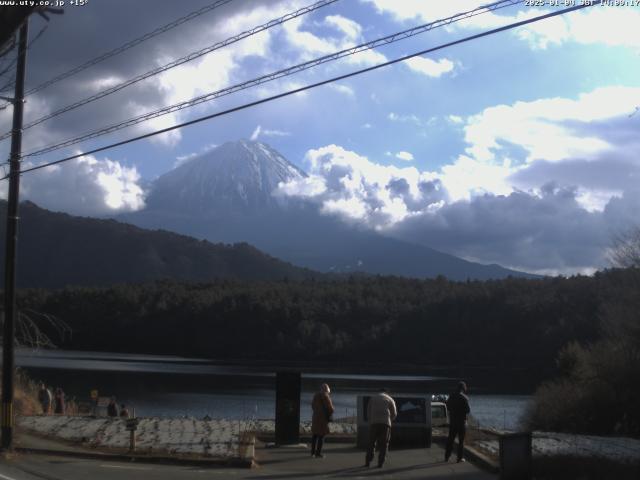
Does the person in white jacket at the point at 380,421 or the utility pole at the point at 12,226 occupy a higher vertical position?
the utility pole at the point at 12,226

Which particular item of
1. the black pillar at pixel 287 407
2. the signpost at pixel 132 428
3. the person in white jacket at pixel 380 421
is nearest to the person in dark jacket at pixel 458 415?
the person in white jacket at pixel 380 421

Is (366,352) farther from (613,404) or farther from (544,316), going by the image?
(613,404)

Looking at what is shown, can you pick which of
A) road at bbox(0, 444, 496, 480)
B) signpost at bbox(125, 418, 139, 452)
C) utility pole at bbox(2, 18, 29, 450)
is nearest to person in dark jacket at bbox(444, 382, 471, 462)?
road at bbox(0, 444, 496, 480)

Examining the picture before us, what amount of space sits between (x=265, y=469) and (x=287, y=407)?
2591 mm

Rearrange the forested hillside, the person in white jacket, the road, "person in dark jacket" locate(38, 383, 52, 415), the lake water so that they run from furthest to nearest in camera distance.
A: the forested hillside, the lake water, "person in dark jacket" locate(38, 383, 52, 415), the person in white jacket, the road

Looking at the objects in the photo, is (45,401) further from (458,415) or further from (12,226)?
(458,415)

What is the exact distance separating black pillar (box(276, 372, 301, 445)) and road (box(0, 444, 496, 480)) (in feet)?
3.55

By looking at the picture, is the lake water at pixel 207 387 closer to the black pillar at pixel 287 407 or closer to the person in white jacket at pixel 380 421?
the black pillar at pixel 287 407

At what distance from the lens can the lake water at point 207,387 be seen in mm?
46000

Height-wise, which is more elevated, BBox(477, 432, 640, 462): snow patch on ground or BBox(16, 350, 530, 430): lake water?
BBox(477, 432, 640, 462): snow patch on ground

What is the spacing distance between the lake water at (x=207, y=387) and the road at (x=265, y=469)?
66.0ft

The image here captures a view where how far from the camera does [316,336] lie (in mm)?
108375

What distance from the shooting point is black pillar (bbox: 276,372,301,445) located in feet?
59.8

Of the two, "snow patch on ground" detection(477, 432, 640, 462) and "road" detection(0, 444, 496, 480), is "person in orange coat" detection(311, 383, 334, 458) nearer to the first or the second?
"road" detection(0, 444, 496, 480)
